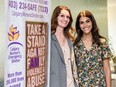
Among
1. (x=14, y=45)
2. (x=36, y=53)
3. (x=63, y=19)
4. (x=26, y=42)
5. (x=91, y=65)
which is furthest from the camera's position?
(x=91, y=65)

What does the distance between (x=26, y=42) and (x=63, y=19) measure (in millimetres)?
575

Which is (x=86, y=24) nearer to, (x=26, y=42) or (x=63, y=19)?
(x=63, y=19)

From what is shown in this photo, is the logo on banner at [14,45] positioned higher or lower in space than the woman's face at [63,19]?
lower

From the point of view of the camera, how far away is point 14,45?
4.57 ft

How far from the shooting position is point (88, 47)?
7.37 ft

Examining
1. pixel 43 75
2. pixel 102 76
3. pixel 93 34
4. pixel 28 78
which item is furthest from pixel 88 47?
pixel 28 78

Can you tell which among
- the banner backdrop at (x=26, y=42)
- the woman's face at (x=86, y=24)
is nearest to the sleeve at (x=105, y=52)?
the woman's face at (x=86, y=24)

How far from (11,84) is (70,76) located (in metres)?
0.73

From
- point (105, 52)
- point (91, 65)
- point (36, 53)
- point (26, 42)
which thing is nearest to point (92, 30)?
point (105, 52)

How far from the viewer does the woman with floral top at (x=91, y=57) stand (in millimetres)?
2197

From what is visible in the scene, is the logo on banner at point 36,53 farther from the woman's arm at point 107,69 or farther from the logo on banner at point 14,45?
the woman's arm at point 107,69

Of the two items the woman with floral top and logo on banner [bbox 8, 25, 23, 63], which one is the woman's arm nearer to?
the woman with floral top

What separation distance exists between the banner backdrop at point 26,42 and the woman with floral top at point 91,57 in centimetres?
55

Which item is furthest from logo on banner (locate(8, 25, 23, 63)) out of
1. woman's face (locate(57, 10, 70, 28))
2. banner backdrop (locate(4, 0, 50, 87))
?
woman's face (locate(57, 10, 70, 28))
